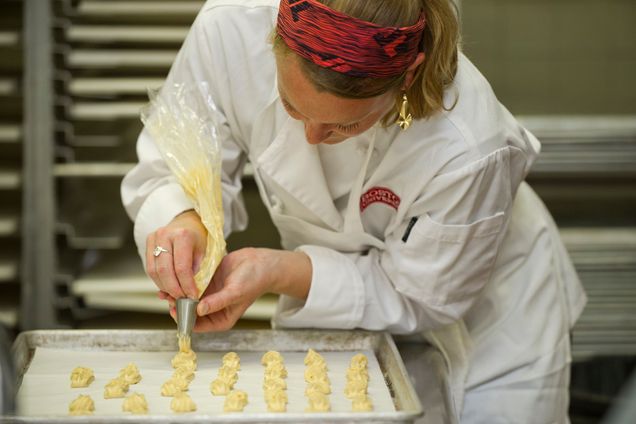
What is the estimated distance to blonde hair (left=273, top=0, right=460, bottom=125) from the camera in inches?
47.1

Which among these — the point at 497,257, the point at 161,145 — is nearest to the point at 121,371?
the point at 161,145

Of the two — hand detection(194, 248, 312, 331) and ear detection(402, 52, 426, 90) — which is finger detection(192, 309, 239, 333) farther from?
ear detection(402, 52, 426, 90)

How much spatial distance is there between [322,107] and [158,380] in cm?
49

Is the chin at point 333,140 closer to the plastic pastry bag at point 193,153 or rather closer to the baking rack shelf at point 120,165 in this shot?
the plastic pastry bag at point 193,153

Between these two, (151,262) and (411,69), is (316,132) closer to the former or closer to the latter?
(411,69)

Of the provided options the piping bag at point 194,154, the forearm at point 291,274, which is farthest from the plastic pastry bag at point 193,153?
the forearm at point 291,274

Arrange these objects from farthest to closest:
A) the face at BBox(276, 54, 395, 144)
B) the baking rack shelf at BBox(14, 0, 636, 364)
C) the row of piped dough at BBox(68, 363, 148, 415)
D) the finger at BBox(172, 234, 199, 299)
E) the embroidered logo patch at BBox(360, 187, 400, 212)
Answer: the baking rack shelf at BBox(14, 0, 636, 364) < the embroidered logo patch at BBox(360, 187, 400, 212) < the finger at BBox(172, 234, 199, 299) < the face at BBox(276, 54, 395, 144) < the row of piped dough at BBox(68, 363, 148, 415)

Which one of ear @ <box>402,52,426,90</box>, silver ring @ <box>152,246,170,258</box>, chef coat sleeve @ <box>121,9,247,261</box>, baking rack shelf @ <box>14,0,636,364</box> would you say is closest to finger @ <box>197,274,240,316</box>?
silver ring @ <box>152,246,170,258</box>

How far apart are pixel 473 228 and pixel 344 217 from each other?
25 centimetres

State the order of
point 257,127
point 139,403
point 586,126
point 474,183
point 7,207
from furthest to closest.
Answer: point 7,207
point 586,126
point 257,127
point 474,183
point 139,403

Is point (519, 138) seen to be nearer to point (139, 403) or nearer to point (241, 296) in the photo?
point (241, 296)

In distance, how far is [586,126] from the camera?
2836 millimetres

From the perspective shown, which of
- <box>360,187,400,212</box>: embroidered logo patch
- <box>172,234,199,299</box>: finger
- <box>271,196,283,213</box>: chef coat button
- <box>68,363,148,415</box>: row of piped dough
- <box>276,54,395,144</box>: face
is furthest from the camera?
<box>271,196,283,213</box>: chef coat button

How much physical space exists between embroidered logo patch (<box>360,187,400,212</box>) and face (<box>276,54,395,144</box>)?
0.60 feet
